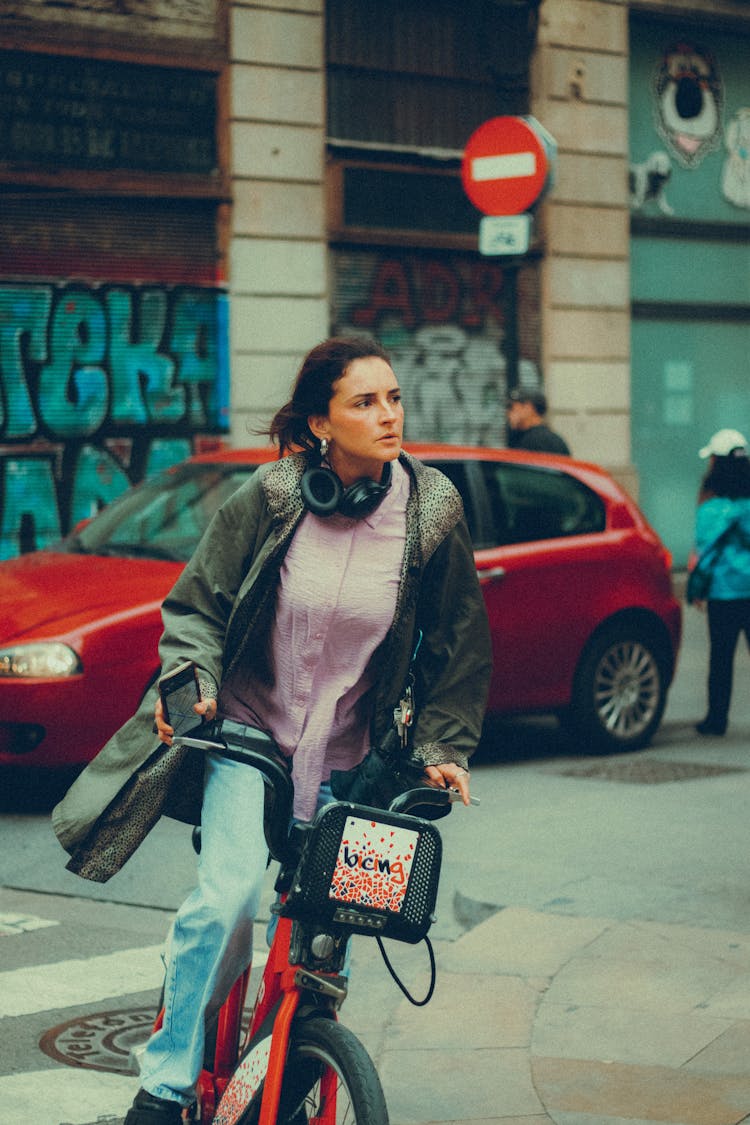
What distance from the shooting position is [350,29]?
15.8 metres

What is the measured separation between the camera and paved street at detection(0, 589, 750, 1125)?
4.40m

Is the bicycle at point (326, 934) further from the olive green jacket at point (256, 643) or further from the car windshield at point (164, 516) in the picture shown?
the car windshield at point (164, 516)

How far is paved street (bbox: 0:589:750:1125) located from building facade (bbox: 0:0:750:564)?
535 cm

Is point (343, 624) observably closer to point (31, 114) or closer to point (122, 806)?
point (122, 806)

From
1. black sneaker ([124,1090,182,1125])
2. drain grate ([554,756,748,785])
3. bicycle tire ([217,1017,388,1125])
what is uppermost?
bicycle tire ([217,1017,388,1125])

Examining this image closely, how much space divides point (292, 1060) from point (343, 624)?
2.74 ft

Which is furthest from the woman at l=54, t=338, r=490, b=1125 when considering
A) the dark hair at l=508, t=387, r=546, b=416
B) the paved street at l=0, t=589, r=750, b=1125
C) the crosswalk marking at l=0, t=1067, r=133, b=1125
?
the dark hair at l=508, t=387, r=546, b=416

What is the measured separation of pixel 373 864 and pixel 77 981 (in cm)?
242

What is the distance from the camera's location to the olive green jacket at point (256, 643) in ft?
11.8

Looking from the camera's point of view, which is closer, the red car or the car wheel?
the red car

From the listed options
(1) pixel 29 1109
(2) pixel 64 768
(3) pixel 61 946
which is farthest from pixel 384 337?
(1) pixel 29 1109

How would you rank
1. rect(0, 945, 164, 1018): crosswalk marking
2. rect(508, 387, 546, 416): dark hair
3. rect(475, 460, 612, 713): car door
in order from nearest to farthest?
rect(0, 945, 164, 1018): crosswalk marking, rect(475, 460, 612, 713): car door, rect(508, 387, 546, 416): dark hair

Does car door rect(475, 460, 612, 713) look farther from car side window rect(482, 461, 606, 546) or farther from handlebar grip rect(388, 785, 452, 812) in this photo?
handlebar grip rect(388, 785, 452, 812)

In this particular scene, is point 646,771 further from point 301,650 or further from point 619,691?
point 301,650
